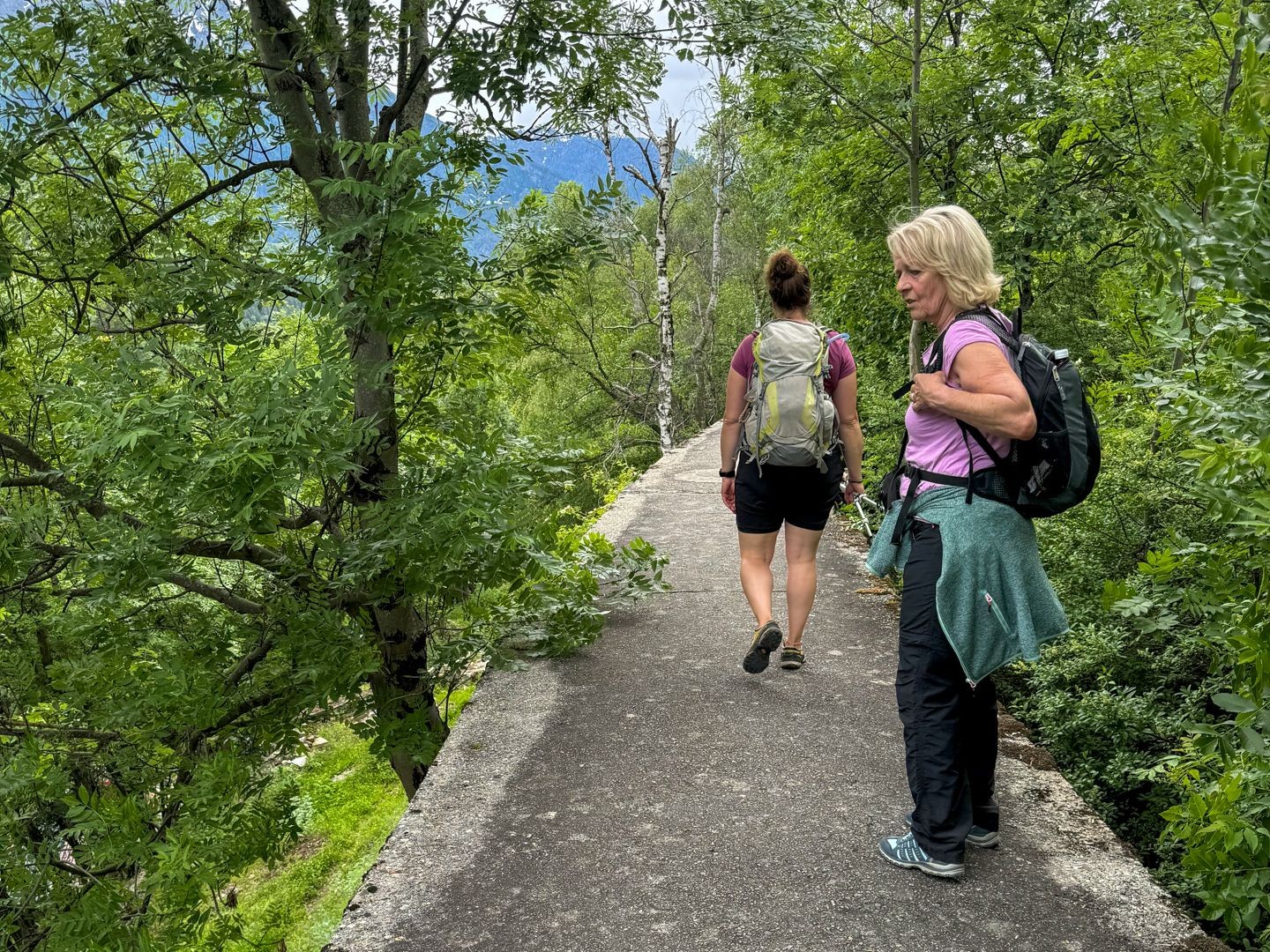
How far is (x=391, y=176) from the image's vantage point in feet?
10.7

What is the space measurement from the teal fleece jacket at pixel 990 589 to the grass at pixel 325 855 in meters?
7.36

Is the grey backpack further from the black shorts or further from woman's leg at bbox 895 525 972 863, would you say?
Answer: woman's leg at bbox 895 525 972 863

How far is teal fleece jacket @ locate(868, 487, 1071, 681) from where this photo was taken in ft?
9.47

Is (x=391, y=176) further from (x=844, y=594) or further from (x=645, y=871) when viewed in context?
(x=844, y=594)

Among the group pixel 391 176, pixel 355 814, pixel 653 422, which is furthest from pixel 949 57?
pixel 653 422

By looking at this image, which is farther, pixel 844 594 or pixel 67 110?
pixel 844 594

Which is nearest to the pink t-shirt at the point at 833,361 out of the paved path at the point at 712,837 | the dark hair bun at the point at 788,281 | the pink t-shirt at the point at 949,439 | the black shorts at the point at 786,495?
the dark hair bun at the point at 788,281

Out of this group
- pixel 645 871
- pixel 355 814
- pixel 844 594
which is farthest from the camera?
pixel 355 814

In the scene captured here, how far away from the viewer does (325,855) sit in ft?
40.4

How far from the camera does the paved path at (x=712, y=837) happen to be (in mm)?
2834

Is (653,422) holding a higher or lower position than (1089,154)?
lower

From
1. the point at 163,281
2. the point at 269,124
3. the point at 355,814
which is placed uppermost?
the point at 269,124

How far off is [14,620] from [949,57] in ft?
27.1

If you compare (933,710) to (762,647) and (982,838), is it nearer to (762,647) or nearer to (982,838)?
(982,838)
